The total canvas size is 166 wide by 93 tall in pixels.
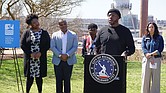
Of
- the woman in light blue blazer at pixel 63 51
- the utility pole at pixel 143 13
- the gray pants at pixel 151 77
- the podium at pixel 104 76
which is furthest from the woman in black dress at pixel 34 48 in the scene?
the utility pole at pixel 143 13

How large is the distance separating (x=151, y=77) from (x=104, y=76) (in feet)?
9.60

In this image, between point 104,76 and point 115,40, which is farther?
point 115,40

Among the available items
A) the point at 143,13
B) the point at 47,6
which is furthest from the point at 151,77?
the point at 143,13

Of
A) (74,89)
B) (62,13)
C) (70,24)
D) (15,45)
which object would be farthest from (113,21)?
(70,24)

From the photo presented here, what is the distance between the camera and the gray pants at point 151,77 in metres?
7.61

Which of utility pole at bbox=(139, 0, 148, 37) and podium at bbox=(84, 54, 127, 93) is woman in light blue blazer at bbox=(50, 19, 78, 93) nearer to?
podium at bbox=(84, 54, 127, 93)

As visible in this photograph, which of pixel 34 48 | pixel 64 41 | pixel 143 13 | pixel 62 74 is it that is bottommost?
pixel 62 74

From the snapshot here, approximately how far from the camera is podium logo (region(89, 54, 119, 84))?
5012 mm

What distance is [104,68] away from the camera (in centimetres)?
503

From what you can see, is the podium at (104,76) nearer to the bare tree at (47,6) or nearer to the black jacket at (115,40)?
the black jacket at (115,40)

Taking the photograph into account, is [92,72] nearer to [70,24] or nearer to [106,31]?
[106,31]

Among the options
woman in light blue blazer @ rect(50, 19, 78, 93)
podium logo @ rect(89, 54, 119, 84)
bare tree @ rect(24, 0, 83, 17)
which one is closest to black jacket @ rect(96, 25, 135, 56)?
podium logo @ rect(89, 54, 119, 84)

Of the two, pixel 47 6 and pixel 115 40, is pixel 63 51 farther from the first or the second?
pixel 47 6

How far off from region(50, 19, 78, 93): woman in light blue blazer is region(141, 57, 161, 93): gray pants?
5.52ft
